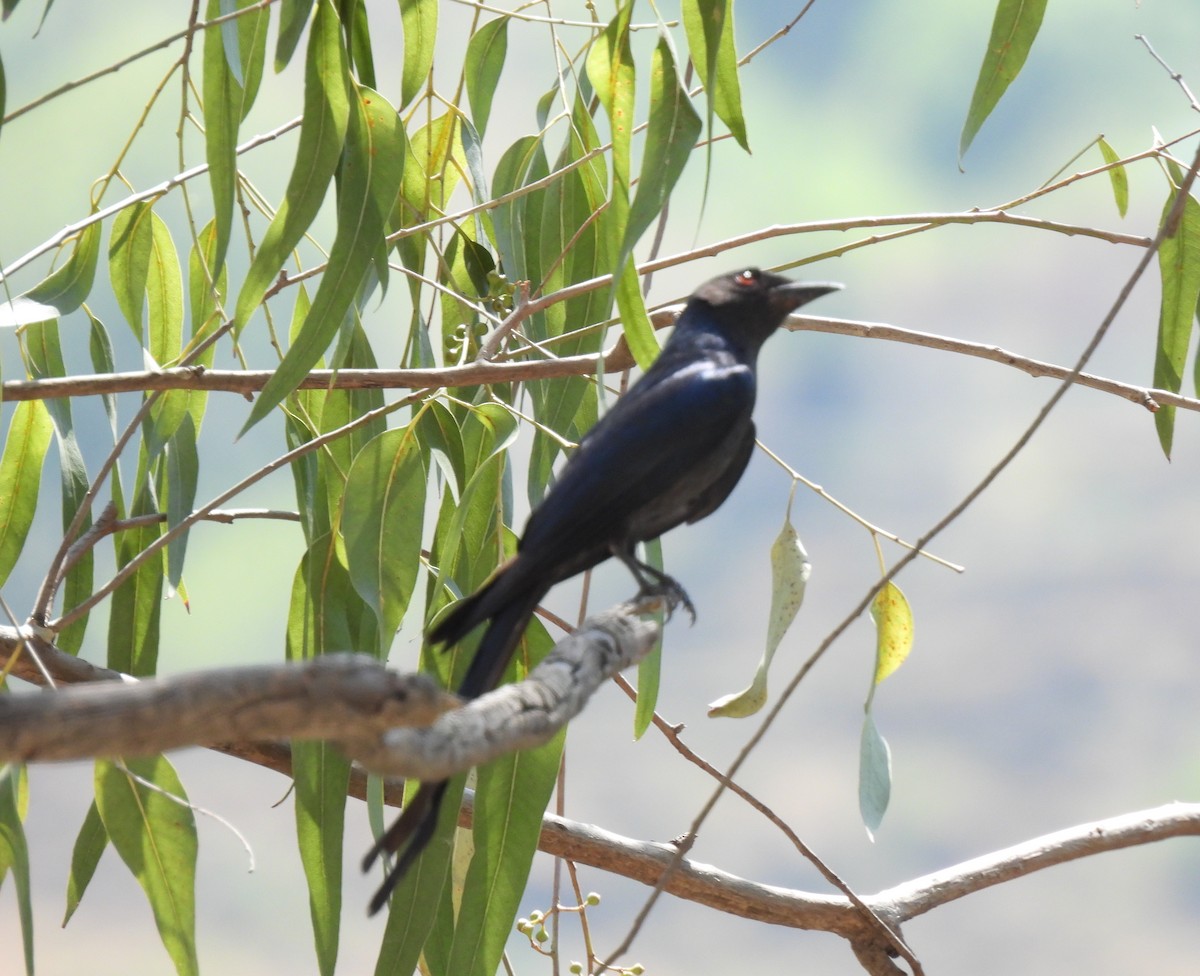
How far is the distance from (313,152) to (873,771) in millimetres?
1697

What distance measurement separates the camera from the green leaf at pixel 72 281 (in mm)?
2670

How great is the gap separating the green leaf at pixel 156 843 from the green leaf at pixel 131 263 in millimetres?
1083

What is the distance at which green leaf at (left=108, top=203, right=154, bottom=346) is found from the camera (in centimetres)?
292

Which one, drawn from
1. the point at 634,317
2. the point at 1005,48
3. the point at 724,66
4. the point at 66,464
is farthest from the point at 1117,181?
the point at 66,464

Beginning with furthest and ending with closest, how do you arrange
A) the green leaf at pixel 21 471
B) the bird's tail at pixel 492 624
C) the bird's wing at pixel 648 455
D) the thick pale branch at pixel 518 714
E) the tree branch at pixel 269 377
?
the green leaf at pixel 21 471 → the tree branch at pixel 269 377 → the bird's wing at pixel 648 455 → the bird's tail at pixel 492 624 → the thick pale branch at pixel 518 714

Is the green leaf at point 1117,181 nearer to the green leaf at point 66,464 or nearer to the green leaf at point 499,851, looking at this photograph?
the green leaf at point 499,851

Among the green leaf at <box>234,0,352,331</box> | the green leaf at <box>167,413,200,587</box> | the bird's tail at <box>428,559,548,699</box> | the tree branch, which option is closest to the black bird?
the bird's tail at <box>428,559,548,699</box>

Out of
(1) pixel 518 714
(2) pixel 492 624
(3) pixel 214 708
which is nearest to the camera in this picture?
(3) pixel 214 708

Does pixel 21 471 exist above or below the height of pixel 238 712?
above

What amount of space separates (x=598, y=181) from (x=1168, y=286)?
136 centimetres

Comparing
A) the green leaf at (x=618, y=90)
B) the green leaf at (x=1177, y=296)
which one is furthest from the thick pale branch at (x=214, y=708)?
the green leaf at (x=1177, y=296)

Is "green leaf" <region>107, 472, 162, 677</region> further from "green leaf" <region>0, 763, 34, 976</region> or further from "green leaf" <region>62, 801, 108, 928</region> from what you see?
"green leaf" <region>0, 763, 34, 976</region>

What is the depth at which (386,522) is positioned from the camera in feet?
7.95

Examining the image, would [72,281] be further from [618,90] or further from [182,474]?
[618,90]
